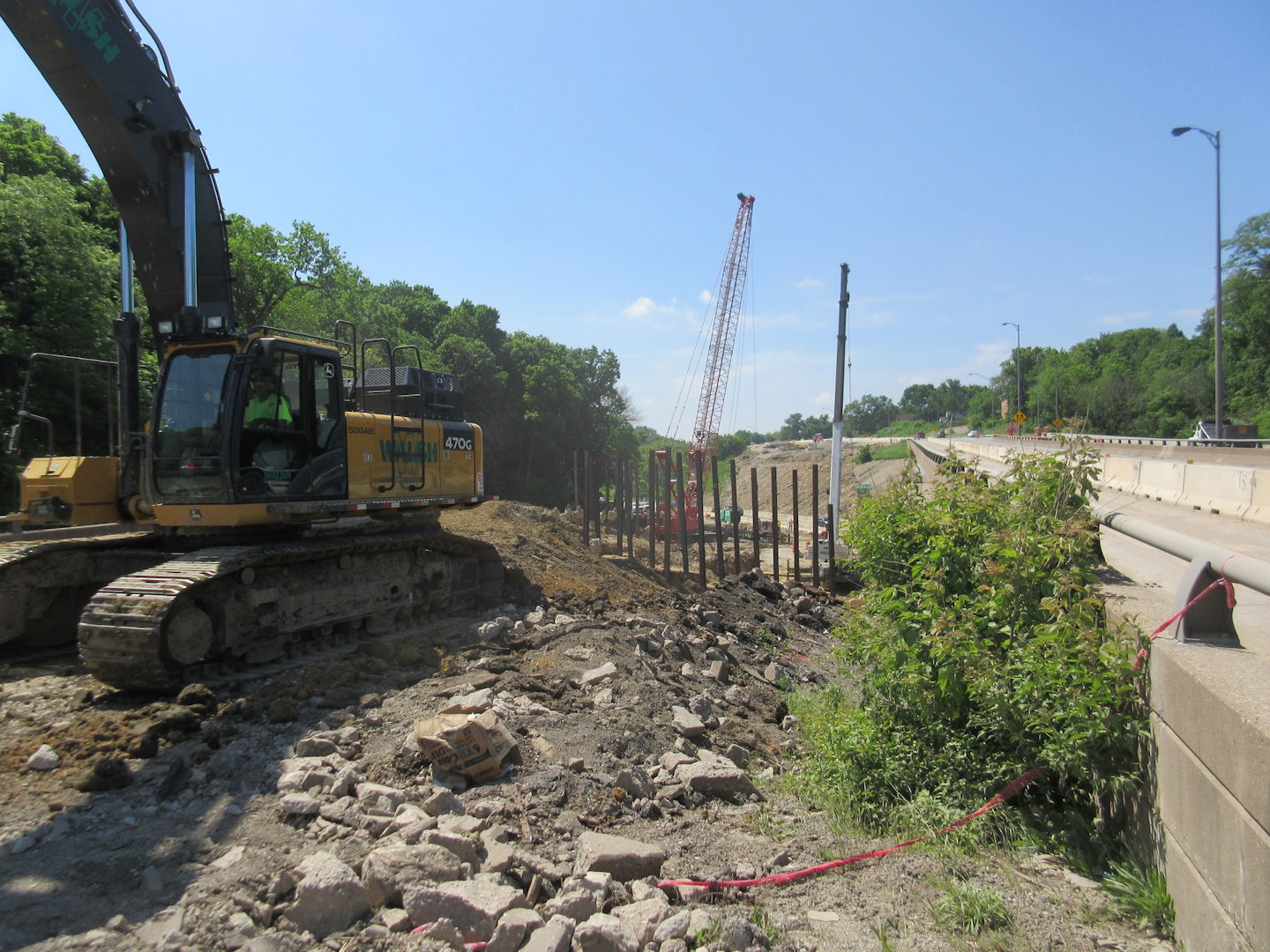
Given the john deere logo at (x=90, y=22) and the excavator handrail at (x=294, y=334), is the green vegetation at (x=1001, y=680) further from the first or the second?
the john deere logo at (x=90, y=22)

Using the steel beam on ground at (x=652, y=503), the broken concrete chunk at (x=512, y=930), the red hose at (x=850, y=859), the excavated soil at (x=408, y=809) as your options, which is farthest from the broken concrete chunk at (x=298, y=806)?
the steel beam on ground at (x=652, y=503)

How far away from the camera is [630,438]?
52812mm

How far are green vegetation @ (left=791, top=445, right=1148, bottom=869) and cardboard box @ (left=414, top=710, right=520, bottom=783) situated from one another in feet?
8.01

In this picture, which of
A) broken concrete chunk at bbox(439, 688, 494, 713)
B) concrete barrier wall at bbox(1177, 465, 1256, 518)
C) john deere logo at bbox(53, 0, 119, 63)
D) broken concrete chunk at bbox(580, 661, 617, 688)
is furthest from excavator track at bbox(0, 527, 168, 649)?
concrete barrier wall at bbox(1177, 465, 1256, 518)

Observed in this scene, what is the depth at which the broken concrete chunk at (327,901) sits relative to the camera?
356 cm

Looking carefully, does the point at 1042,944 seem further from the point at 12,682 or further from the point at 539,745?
the point at 12,682

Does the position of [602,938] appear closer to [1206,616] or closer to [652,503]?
[1206,616]

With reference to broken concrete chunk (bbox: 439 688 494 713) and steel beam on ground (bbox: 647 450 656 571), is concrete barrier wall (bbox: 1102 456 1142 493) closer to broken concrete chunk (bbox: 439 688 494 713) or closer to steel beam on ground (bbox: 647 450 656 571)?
steel beam on ground (bbox: 647 450 656 571)

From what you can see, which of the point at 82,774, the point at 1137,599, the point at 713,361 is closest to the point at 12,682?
the point at 82,774

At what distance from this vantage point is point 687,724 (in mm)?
6781

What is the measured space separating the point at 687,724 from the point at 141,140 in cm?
742

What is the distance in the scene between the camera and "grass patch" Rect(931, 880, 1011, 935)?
3.72 meters

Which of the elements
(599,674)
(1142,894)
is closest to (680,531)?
(599,674)

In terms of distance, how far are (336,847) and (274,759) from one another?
1.36 meters
